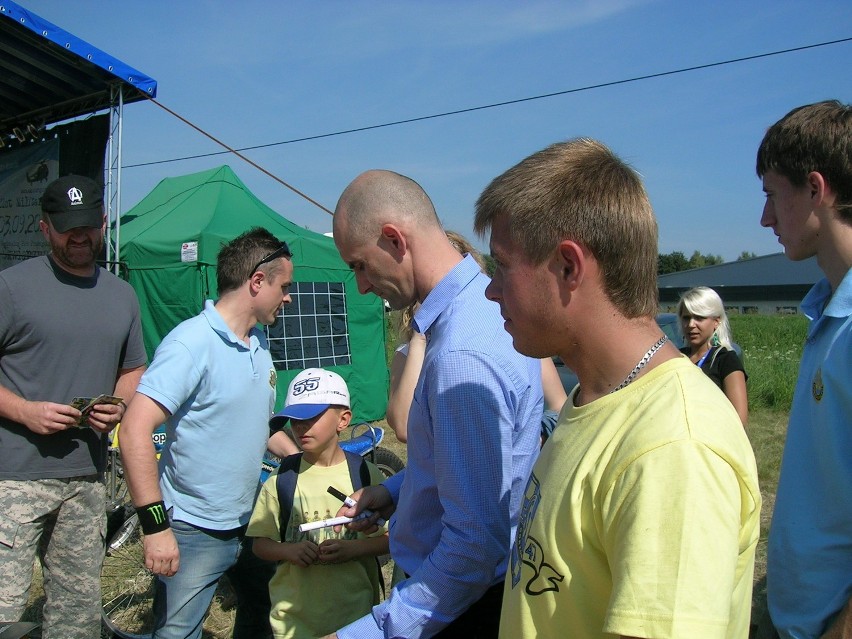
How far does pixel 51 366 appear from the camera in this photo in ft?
9.78

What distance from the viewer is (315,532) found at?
270 centimetres

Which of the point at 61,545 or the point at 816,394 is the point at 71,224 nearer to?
the point at 61,545

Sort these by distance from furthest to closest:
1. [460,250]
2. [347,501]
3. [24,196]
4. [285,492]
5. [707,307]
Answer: [24,196] < [707,307] < [460,250] < [285,492] < [347,501]

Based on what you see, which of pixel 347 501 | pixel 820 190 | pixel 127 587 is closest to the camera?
pixel 820 190

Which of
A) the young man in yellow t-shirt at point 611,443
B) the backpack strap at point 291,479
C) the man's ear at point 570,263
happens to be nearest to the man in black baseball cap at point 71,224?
the backpack strap at point 291,479

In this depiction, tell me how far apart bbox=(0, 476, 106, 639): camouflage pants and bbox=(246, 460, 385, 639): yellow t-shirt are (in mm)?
956

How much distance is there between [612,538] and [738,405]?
155 inches

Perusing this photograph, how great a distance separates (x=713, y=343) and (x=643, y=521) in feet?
13.8

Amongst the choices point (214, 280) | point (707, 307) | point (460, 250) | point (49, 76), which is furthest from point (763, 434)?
point (49, 76)

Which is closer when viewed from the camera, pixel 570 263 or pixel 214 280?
pixel 570 263

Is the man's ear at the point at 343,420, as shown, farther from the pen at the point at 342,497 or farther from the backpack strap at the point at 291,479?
the pen at the point at 342,497

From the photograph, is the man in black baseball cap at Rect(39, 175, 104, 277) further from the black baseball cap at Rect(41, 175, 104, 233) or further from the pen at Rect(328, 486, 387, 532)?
the pen at Rect(328, 486, 387, 532)

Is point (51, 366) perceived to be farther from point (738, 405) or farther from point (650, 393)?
point (738, 405)

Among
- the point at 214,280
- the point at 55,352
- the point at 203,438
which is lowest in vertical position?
the point at 203,438
